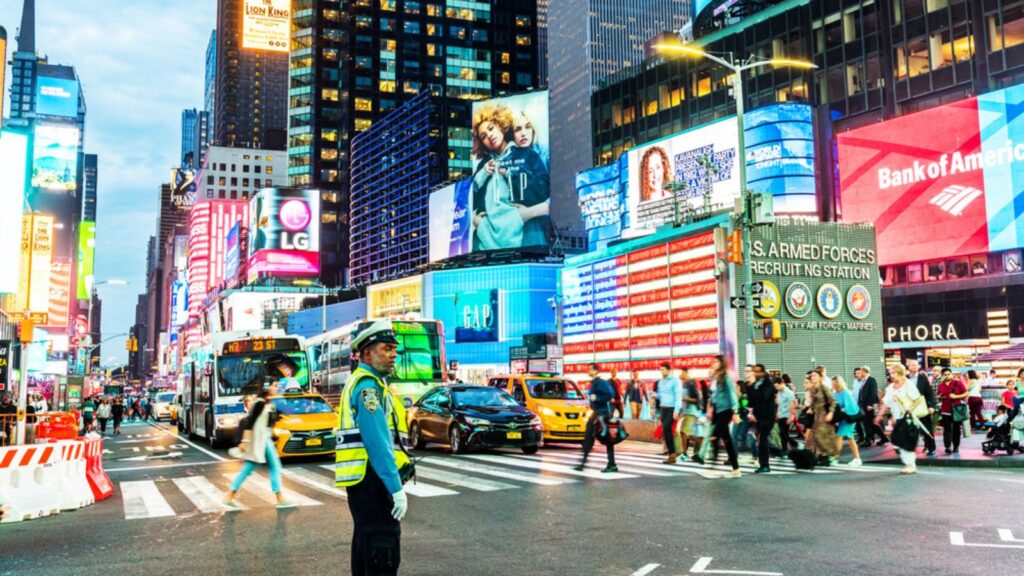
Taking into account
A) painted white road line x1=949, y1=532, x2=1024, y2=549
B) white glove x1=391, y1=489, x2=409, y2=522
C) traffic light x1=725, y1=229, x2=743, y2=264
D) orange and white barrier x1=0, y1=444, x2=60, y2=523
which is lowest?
painted white road line x1=949, y1=532, x2=1024, y2=549

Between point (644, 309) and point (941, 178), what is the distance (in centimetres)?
3171

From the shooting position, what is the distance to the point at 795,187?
56.8m

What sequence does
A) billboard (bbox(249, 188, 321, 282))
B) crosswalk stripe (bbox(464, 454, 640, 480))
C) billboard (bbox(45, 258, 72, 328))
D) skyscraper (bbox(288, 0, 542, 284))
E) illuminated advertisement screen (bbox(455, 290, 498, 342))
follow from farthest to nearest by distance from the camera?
1. skyscraper (bbox(288, 0, 542, 284))
2. billboard (bbox(249, 188, 321, 282))
3. illuminated advertisement screen (bbox(455, 290, 498, 342))
4. billboard (bbox(45, 258, 72, 328))
5. crosswalk stripe (bbox(464, 454, 640, 480))

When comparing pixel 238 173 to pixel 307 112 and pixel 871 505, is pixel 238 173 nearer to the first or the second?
pixel 307 112

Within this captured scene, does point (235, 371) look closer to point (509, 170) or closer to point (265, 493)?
point (265, 493)

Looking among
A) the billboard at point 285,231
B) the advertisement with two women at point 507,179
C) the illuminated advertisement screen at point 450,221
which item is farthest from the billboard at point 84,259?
the advertisement with two women at point 507,179

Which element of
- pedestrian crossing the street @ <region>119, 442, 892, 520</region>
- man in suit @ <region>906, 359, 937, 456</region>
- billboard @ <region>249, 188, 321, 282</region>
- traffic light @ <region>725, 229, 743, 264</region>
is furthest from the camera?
billboard @ <region>249, 188, 321, 282</region>

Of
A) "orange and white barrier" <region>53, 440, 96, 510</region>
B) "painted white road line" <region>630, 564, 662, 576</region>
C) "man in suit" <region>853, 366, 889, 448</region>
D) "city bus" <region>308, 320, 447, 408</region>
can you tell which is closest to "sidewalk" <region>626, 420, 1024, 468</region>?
"man in suit" <region>853, 366, 889, 448</region>

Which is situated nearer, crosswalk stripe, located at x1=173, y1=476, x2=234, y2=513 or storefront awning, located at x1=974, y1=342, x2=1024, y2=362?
crosswalk stripe, located at x1=173, y1=476, x2=234, y2=513

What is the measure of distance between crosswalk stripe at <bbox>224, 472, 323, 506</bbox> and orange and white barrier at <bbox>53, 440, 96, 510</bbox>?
2139 millimetres

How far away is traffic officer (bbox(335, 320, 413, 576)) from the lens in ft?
15.1

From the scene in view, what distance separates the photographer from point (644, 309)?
96.9ft

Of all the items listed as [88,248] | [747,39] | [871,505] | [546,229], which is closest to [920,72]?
[747,39]

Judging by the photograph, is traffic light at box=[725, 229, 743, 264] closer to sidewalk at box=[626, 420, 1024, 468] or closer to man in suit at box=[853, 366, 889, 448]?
man in suit at box=[853, 366, 889, 448]
